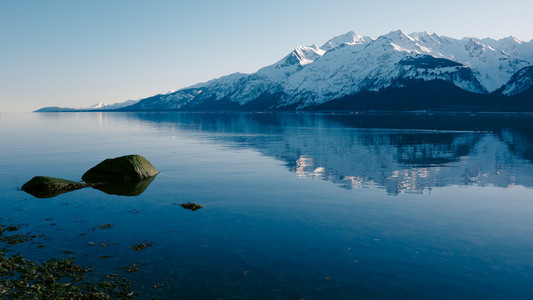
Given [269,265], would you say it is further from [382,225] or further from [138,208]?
[138,208]

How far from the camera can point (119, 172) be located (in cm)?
3675

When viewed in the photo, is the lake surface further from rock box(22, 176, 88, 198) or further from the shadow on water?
rock box(22, 176, 88, 198)

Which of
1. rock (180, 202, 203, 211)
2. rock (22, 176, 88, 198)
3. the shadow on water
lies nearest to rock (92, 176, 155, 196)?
the shadow on water

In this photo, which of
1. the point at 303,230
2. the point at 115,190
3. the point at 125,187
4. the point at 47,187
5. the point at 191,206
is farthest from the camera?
the point at 125,187

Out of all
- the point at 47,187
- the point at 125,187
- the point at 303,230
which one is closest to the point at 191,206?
the point at 303,230

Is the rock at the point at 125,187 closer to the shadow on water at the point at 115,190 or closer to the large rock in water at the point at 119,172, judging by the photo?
the shadow on water at the point at 115,190

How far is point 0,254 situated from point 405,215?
22989 mm

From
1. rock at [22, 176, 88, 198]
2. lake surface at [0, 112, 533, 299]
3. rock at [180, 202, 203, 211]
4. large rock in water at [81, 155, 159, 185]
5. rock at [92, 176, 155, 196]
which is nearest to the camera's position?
lake surface at [0, 112, 533, 299]

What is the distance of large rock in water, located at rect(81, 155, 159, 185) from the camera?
36.3 m

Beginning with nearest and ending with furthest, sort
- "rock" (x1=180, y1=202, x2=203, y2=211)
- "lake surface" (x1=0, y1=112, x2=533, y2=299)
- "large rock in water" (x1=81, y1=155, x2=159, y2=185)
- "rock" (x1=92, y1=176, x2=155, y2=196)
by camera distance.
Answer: "lake surface" (x1=0, y1=112, x2=533, y2=299), "rock" (x1=180, y1=202, x2=203, y2=211), "rock" (x1=92, y1=176, x2=155, y2=196), "large rock in water" (x1=81, y1=155, x2=159, y2=185)

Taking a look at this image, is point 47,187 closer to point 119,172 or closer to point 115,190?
point 115,190

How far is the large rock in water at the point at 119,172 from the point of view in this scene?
36.3 meters

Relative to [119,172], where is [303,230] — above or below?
below

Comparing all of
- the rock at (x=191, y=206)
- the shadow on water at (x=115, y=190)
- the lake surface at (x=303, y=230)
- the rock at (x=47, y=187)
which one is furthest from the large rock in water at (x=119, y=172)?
the rock at (x=191, y=206)
